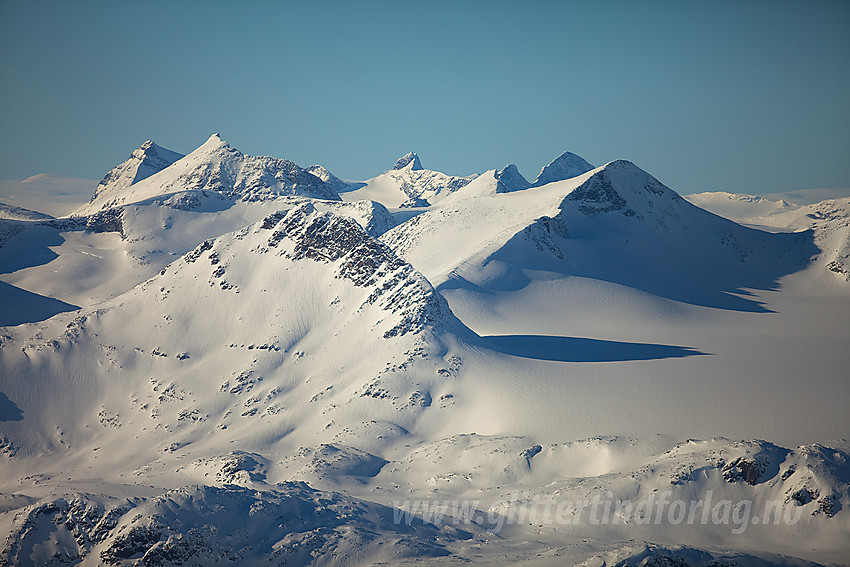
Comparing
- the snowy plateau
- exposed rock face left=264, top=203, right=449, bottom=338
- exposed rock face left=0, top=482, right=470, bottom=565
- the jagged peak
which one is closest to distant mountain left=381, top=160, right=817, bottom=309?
the jagged peak

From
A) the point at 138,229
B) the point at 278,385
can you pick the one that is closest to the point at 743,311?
the point at 278,385

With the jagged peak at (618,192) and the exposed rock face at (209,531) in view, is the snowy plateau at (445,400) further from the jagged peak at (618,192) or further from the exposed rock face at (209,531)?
the jagged peak at (618,192)

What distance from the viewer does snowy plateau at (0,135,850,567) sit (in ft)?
171

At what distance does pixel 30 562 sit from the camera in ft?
159

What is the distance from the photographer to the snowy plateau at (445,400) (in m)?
52.0

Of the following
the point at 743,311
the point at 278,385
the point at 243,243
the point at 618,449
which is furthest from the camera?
the point at 743,311

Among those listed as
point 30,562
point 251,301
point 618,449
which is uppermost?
point 251,301

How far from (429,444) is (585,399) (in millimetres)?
18869

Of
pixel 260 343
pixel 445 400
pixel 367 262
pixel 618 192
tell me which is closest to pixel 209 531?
pixel 445 400

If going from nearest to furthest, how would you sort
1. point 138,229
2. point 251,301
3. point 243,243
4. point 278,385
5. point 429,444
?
point 429,444 < point 278,385 < point 251,301 < point 243,243 < point 138,229

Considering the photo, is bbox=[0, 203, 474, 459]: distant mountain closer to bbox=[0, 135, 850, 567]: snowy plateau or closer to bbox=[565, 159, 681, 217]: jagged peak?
bbox=[0, 135, 850, 567]: snowy plateau

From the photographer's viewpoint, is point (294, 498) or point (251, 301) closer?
point (294, 498)

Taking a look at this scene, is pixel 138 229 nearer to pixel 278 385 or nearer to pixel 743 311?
pixel 278 385

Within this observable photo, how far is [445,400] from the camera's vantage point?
82.5m
